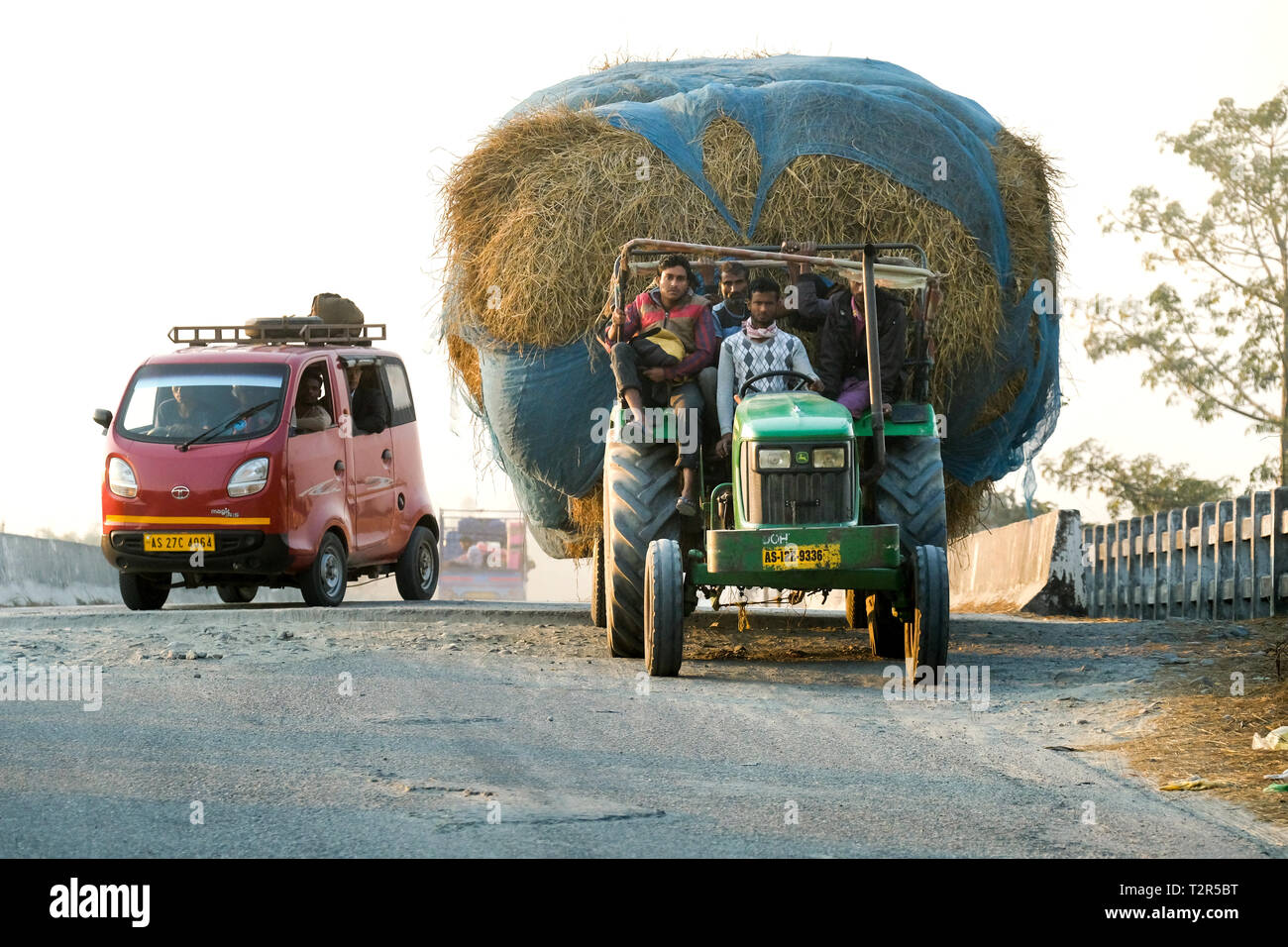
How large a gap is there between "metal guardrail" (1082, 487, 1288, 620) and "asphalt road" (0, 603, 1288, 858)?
366 centimetres

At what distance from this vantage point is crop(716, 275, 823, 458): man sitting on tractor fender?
1041 centimetres

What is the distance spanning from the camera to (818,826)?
581 centimetres

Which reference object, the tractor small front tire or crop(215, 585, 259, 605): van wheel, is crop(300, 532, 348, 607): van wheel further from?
the tractor small front tire

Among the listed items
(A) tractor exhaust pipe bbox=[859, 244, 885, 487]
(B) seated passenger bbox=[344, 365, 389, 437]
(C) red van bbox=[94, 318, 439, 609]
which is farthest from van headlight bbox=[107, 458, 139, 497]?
(A) tractor exhaust pipe bbox=[859, 244, 885, 487]

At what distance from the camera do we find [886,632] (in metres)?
11.6

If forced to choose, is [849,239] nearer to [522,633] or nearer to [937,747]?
[522,633]

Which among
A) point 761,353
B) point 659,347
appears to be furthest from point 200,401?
point 761,353

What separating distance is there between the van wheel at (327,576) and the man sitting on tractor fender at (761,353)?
633 centimetres

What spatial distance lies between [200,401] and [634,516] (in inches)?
258

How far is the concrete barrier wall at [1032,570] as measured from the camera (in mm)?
20859

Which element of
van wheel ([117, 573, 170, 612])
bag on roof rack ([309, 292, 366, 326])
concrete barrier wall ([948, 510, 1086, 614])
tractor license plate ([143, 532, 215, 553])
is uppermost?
bag on roof rack ([309, 292, 366, 326])
